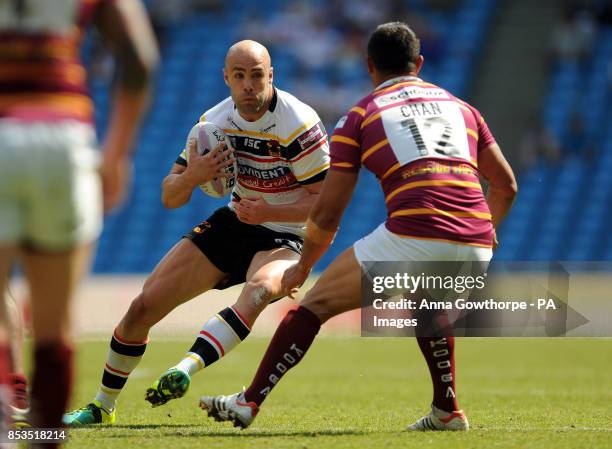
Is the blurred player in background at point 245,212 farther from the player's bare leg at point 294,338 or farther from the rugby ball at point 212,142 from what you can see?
the player's bare leg at point 294,338

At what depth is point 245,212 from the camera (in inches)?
280

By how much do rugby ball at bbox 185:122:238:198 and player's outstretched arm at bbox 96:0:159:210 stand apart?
3.01 metres

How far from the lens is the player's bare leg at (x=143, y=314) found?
7.11m

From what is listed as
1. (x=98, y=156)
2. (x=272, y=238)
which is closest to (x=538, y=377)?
(x=272, y=238)

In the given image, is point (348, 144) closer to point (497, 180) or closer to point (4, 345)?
point (497, 180)

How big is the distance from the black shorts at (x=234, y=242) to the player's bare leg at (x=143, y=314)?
115 mm

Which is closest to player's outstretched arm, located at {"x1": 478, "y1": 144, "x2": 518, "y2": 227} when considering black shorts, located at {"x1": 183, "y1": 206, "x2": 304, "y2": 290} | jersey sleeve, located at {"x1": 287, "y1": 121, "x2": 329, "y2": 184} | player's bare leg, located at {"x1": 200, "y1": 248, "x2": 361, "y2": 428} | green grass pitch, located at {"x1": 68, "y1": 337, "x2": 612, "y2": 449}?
player's bare leg, located at {"x1": 200, "y1": 248, "x2": 361, "y2": 428}

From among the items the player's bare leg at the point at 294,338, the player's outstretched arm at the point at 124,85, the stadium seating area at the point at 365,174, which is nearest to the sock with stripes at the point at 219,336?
the player's bare leg at the point at 294,338

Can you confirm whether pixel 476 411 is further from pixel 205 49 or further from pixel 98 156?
pixel 205 49

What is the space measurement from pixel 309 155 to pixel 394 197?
127 centimetres

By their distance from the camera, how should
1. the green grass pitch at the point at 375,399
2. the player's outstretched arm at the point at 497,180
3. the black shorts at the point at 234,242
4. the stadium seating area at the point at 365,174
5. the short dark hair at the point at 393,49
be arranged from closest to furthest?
the green grass pitch at the point at 375,399, the short dark hair at the point at 393,49, the player's outstretched arm at the point at 497,180, the black shorts at the point at 234,242, the stadium seating area at the point at 365,174

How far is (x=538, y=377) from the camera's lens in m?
11.4

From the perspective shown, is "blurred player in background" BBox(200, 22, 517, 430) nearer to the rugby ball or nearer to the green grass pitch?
the green grass pitch

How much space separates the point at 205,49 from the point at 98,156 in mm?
22106
